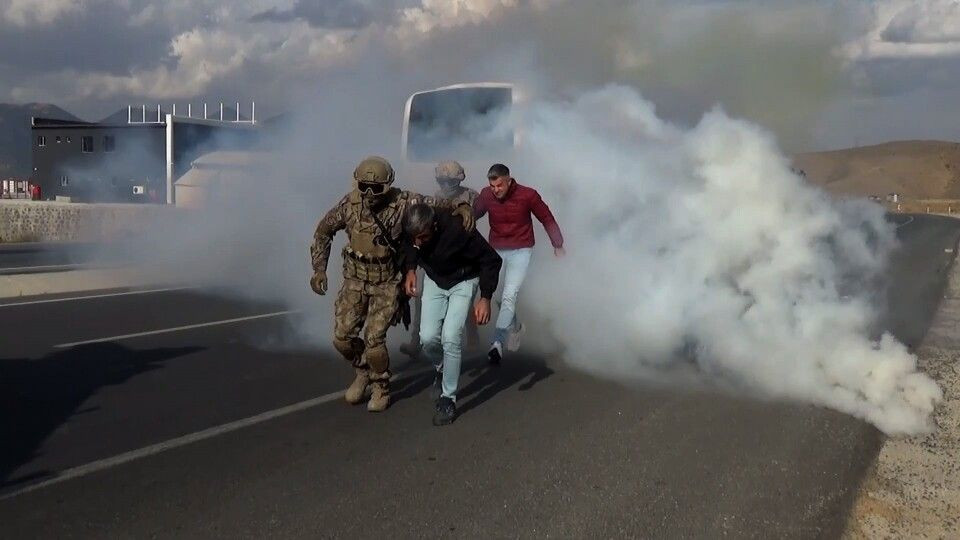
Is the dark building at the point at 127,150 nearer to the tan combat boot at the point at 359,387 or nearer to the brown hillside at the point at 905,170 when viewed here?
the tan combat boot at the point at 359,387

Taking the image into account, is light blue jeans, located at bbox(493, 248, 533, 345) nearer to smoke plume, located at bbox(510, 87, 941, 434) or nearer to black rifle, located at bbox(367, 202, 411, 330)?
smoke plume, located at bbox(510, 87, 941, 434)

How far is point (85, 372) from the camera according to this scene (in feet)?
26.9

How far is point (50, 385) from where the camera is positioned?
25.2 ft

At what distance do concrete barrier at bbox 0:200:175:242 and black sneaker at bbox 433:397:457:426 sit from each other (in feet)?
65.5

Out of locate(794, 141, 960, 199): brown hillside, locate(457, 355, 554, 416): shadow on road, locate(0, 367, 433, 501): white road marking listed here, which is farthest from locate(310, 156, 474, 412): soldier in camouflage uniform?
locate(794, 141, 960, 199): brown hillside

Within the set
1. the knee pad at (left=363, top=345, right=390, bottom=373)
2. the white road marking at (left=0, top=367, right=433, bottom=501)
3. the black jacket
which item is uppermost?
the black jacket

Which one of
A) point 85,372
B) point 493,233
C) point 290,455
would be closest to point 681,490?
point 290,455

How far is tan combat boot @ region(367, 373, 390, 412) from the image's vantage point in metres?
6.89

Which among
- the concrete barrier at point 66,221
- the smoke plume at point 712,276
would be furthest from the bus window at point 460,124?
the concrete barrier at point 66,221

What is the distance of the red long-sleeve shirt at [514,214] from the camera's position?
868 cm

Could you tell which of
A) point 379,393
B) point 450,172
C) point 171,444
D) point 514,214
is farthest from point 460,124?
point 171,444

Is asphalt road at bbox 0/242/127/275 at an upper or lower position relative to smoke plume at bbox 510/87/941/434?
lower

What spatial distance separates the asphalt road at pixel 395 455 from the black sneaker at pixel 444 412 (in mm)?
110

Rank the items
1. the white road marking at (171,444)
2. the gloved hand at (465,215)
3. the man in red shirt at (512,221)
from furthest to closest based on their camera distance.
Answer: the man in red shirt at (512,221) < the gloved hand at (465,215) < the white road marking at (171,444)
